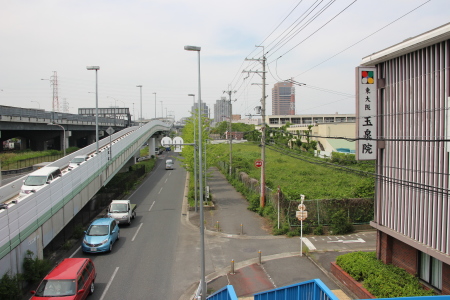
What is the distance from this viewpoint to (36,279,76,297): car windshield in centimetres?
1116

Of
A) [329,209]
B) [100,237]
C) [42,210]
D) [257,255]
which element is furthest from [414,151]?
[100,237]

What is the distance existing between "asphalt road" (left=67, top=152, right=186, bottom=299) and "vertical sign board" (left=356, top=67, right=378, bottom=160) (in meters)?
8.83

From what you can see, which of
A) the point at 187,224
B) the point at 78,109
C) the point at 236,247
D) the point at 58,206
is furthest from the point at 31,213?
the point at 78,109

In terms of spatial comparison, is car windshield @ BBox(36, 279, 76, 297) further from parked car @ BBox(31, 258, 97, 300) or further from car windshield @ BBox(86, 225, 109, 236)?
car windshield @ BBox(86, 225, 109, 236)

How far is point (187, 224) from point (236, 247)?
5960 millimetres

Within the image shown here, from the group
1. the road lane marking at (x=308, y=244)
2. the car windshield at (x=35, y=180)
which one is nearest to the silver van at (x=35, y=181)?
the car windshield at (x=35, y=180)

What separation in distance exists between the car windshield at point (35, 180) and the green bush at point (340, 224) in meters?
17.3

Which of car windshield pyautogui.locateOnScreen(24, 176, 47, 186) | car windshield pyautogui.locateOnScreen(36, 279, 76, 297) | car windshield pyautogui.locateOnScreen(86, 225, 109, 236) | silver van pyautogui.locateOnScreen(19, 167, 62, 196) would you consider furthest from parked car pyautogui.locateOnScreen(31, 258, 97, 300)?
car windshield pyautogui.locateOnScreen(24, 176, 47, 186)

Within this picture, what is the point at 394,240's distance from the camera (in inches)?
505

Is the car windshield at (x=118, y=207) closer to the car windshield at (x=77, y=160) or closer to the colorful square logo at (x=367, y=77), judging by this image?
the car windshield at (x=77, y=160)

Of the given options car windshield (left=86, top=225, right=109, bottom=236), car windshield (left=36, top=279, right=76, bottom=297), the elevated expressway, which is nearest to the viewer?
car windshield (left=36, top=279, right=76, bottom=297)

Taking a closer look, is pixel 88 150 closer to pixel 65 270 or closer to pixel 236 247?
pixel 236 247

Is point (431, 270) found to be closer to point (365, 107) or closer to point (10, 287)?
point (365, 107)

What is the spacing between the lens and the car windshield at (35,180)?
827 inches
